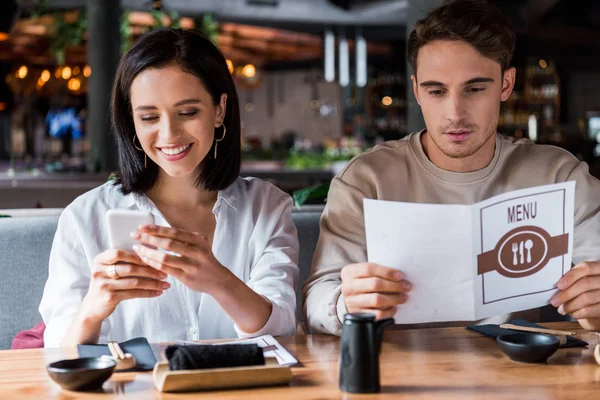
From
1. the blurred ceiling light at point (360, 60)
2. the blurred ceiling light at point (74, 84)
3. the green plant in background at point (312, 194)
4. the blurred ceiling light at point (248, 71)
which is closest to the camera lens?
the green plant in background at point (312, 194)

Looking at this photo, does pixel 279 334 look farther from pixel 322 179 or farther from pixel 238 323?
pixel 322 179

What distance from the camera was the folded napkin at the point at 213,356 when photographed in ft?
4.43

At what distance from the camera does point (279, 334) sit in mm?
1873

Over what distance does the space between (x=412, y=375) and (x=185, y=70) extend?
39.6 inches

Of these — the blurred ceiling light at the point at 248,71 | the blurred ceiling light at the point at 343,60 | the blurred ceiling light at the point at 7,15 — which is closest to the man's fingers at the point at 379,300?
the blurred ceiling light at the point at 7,15

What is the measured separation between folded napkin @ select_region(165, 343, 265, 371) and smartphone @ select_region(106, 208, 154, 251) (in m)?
0.25

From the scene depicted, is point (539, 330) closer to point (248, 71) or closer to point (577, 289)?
point (577, 289)

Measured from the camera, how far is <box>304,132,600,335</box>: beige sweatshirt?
80.3 inches

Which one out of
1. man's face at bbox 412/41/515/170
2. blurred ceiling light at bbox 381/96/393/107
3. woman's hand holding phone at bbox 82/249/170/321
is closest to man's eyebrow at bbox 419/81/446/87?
man's face at bbox 412/41/515/170

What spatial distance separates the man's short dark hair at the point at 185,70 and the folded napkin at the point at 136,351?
22.5 inches

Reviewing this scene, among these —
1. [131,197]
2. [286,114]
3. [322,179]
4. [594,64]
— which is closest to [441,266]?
[131,197]

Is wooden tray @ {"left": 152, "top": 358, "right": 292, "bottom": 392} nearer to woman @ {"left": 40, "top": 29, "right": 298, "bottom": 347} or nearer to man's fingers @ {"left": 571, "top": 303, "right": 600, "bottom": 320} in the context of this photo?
woman @ {"left": 40, "top": 29, "right": 298, "bottom": 347}

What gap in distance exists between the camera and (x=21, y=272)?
2.48 meters

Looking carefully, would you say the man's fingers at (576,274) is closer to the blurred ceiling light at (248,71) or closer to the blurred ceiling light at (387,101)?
the blurred ceiling light at (248,71)
